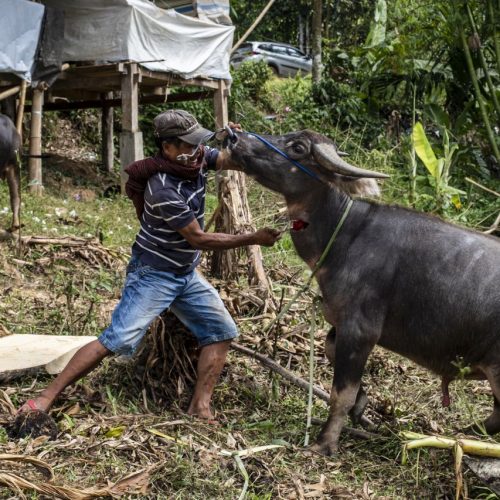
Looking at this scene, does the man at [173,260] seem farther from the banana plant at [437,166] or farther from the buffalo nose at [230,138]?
the banana plant at [437,166]

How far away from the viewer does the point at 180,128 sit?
4.20 m

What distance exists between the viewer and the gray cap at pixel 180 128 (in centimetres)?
420

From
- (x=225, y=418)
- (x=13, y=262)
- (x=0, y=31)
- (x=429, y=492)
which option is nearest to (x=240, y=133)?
(x=225, y=418)

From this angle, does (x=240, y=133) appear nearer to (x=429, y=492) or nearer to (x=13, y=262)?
(x=429, y=492)

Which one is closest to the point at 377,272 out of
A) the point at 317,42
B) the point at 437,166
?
the point at 437,166

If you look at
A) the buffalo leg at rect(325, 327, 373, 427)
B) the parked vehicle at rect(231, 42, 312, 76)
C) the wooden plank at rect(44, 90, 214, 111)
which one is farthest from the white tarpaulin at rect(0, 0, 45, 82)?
the parked vehicle at rect(231, 42, 312, 76)

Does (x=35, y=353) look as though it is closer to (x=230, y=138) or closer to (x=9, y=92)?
(x=230, y=138)

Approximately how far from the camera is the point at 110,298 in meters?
6.36

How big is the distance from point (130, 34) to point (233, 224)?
18.1 feet

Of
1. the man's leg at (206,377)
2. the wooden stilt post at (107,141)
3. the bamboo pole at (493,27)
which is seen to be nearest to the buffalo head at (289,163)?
the man's leg at (206,377)

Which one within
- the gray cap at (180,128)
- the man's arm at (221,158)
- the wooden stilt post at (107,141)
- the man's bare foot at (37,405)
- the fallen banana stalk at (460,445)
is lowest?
the wooden stilt post at (107,141)

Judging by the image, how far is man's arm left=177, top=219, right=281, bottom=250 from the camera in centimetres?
415

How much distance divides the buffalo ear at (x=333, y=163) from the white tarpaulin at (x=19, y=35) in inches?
266

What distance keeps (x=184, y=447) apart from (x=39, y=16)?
8122 mm
